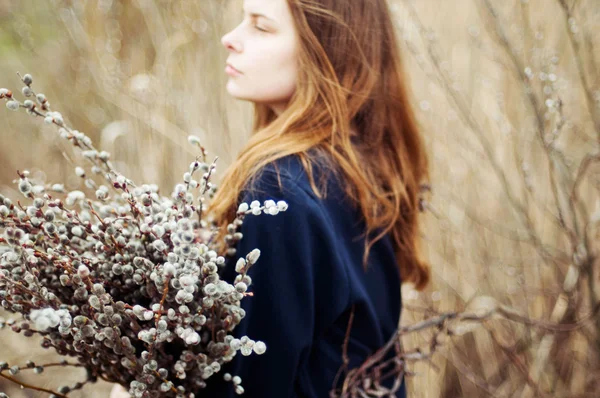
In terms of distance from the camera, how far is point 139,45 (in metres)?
2.74

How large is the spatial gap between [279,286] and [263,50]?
58 cm

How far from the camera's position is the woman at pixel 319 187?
117 centimetres

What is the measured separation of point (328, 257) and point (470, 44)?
153 centimetres

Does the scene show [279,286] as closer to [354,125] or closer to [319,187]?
[319,187]

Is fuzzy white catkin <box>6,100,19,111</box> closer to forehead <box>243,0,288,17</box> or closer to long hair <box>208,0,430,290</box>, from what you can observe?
long hair <box>208,0,430,290</box>

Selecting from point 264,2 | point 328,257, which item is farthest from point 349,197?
point 264,2

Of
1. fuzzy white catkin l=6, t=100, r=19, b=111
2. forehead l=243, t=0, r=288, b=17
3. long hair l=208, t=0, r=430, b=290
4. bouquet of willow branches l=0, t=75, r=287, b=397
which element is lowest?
bouquet of willow branches l=0, t=75, r=287, b=397

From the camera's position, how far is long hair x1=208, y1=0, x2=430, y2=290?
50.0 inches

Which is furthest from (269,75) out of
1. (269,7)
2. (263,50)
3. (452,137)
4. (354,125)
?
(452,137)

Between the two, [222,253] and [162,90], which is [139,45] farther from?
[222,253]

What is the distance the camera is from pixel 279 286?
1.16 meters

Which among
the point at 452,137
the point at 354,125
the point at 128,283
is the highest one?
the point at 452,137

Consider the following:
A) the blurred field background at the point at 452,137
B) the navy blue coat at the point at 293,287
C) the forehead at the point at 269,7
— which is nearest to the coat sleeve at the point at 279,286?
the navy blue coat at the point at 293,287

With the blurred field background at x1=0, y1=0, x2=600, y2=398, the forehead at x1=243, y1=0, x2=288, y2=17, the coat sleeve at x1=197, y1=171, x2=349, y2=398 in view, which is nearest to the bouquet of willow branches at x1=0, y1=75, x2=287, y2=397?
the coat sleeve at x1=197, y1=171, x2=349, y2=398
